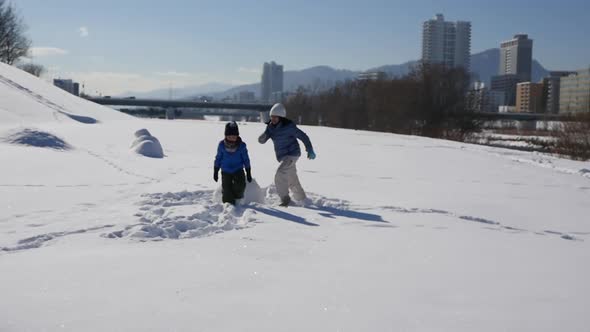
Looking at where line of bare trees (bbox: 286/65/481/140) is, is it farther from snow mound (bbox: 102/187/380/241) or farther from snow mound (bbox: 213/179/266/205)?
snow mound (bbox: 213/179/266/205)

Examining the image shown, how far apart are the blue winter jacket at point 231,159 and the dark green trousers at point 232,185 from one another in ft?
0.27

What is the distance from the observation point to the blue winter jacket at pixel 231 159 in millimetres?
7180

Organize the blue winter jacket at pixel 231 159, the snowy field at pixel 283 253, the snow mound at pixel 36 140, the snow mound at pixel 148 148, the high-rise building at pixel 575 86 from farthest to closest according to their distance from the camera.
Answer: the high-rise building at pixel 575 86
the snow mound at pixel 148 148
the snow mound at pixel 36 140
the blue winter jacket at pixel 231 159
the snowy field at pixel 283 253

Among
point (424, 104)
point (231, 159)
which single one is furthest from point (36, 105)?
Answer: point (424, 104)

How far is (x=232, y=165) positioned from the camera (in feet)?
23.6

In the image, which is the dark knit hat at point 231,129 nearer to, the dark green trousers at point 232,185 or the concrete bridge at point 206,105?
the dark green trousers at point 232,185

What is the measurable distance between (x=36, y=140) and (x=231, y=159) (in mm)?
7067

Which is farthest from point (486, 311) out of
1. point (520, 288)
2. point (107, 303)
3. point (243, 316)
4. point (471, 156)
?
point (471, 156)

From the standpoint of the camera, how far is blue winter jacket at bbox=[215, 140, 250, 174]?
7180mm

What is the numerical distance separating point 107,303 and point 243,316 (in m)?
0.94

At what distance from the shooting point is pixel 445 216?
6.90 metres

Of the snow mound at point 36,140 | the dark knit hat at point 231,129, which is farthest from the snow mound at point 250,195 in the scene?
the snow mound at point 36,140

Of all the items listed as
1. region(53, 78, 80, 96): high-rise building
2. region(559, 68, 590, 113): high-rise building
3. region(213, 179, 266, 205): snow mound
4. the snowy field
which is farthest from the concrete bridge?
region(213, 179, 266, 205): snow mound

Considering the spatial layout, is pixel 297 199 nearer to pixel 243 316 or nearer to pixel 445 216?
pixel 445 216
